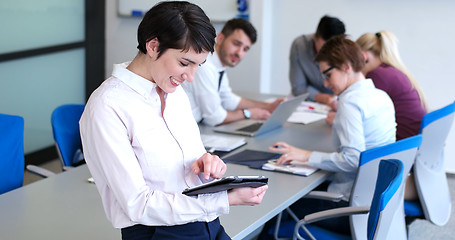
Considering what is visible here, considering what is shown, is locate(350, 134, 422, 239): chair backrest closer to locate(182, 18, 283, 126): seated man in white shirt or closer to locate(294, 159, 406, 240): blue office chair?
locate(294, 159, 406, 240): blue office chair

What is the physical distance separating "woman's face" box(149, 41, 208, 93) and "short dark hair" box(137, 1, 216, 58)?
2 cm

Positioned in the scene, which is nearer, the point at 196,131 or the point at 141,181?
the point at 141,181

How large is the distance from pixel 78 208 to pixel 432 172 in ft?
7.13

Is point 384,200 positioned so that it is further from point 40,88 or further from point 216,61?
point 40,88

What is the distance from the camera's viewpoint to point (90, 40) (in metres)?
6.50

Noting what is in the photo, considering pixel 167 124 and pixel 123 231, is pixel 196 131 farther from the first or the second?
pixel 123 231

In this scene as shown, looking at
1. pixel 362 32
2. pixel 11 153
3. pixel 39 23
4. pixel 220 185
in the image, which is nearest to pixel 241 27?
pixel 11 153

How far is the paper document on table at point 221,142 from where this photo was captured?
11.3 feet

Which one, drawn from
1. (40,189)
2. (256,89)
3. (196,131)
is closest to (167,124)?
(196,131)

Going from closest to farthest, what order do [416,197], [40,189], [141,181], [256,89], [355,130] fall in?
[141,181], [40,189], [355,130], [416,197], [256,89]

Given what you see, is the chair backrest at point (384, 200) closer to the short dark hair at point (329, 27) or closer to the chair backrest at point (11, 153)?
the chair backrest at point (11, 153)

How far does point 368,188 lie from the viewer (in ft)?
9.62

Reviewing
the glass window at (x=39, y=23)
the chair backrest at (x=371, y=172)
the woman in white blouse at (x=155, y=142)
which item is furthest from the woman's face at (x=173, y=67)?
the glass window at (x=39, y=23)

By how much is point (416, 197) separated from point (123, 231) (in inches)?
91.7
